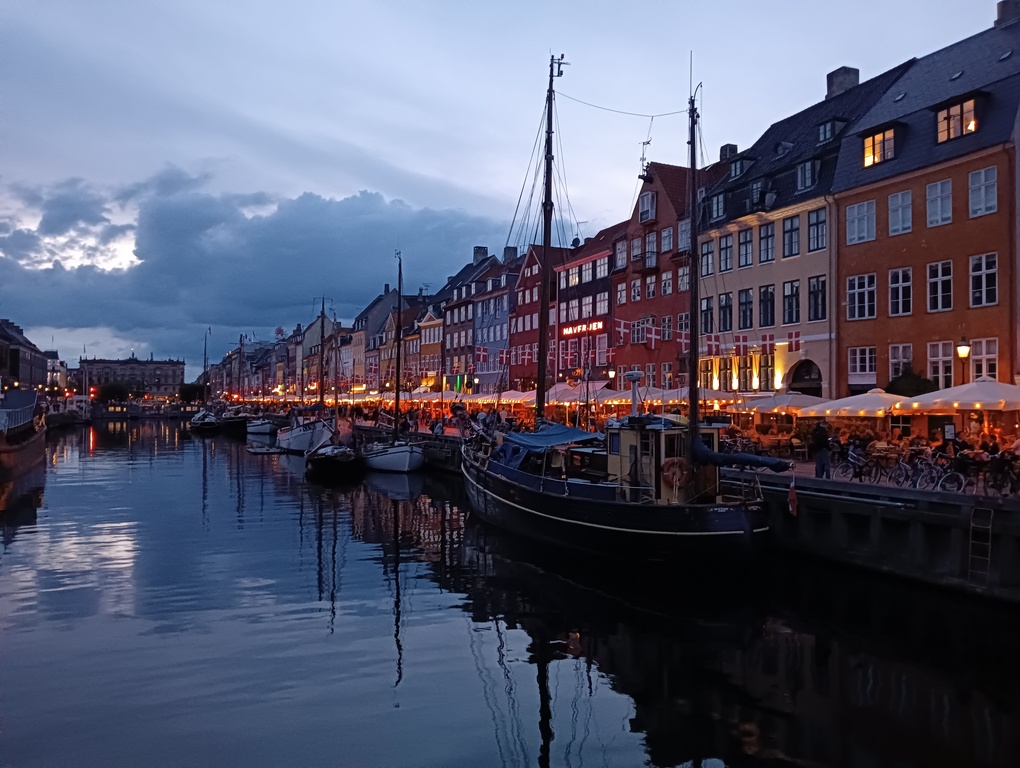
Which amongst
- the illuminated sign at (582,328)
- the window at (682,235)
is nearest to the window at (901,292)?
the window at (682,235)

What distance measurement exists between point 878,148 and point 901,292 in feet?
21.3

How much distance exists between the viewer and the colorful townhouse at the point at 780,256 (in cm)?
3966

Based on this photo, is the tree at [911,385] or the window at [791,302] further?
the window at [791,302]

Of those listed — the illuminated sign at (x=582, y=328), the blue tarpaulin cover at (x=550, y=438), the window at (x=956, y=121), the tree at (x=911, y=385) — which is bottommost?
the blue tarpaulin cover at (x=550, y=438)

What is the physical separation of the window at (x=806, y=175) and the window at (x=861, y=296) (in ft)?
19.5

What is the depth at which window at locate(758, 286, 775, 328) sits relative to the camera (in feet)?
140

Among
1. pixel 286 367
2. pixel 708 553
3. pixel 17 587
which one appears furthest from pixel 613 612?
pixel 286 367

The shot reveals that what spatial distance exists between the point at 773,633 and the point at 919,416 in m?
19.2

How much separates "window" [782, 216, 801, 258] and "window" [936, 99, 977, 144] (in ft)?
27.2

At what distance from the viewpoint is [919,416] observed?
3331 centimetres

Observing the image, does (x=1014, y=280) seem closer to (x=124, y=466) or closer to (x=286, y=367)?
(x=124, y=466)

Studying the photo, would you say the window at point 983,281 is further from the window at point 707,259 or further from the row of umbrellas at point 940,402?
the window at point 707,259

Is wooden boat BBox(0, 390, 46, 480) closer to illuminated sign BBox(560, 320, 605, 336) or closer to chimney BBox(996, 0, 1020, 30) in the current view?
Result: illuminated sign BBox(560, 320, 605, 336)

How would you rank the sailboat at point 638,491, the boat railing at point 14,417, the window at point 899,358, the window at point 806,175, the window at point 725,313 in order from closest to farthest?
the sailboat at point 638,491 → the window at point 899,358 → the window at point 806,175 → the window at point 725,313 → the boat railing at point 14,417
